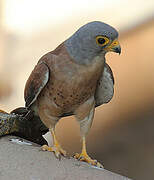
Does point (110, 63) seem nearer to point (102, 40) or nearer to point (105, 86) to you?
point (105, 86)

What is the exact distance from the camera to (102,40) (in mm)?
1820

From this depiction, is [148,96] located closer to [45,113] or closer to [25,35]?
[25,35]

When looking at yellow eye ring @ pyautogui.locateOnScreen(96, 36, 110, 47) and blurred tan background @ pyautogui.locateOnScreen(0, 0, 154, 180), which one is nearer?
yellow eye ring @ pyautogui.locateOnScreen(96, 36, 110, 47)

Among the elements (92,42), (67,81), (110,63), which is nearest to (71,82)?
(67,81)

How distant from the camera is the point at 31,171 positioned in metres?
1.43

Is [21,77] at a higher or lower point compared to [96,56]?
lower

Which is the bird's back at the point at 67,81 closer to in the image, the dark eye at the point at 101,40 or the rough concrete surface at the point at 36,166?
the dark eye at the point at 101,40

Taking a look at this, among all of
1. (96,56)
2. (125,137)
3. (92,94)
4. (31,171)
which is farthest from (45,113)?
Result: (125,137)

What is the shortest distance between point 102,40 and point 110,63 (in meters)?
2.42

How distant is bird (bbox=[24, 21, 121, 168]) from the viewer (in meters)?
1.83

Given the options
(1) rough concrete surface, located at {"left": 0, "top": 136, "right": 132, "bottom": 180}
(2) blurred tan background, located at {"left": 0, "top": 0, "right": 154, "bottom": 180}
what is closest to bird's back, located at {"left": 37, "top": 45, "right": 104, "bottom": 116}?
(1) rough concrete surface, located at {"left": 0, "top": 136, "right": 132, "bottom": 180}

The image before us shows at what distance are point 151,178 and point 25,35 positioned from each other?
2169 millimetres

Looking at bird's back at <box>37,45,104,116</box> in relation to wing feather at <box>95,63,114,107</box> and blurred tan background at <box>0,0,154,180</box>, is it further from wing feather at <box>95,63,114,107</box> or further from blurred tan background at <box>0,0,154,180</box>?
blurred tan background at <box>0,0,154,180</box>

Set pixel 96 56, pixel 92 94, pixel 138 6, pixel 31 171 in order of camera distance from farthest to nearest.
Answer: pixel 138 6
pixel 92 94
pixel 96 56
pixel 31 171
